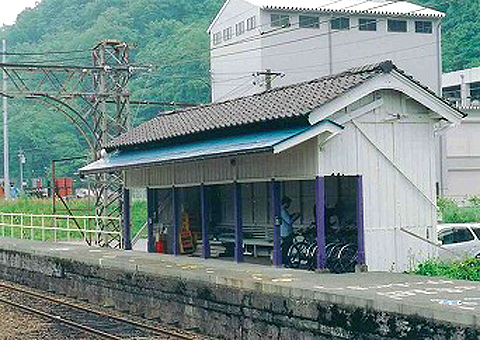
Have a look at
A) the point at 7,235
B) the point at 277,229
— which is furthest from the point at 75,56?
the point at 277,229

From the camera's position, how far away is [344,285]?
1208 centimetres

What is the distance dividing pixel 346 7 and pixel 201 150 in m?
35.6

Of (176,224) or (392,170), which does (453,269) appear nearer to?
(392,170)

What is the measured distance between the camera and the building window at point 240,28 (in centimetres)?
4999

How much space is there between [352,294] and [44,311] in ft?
30.0

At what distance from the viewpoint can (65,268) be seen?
2048 centimetres

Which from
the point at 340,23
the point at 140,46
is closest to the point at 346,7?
the point at 340,23

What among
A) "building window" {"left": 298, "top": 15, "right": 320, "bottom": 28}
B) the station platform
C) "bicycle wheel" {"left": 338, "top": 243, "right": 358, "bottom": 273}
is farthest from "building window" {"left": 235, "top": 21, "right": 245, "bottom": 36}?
"bicycle wheel" {"left": 338, "top": 243, "right": 358, "bottom": 273}

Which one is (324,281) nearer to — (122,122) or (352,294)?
(352,294)

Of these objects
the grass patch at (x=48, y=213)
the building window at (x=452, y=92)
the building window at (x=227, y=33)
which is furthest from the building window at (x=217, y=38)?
the building window at (x=452, y=92)

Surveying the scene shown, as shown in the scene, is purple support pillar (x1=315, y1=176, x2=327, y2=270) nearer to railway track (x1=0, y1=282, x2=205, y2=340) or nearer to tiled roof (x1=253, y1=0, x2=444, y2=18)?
railway track (x1=0, y1=282, x2=205, y2=340)

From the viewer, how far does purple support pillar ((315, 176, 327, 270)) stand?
14.0 meters

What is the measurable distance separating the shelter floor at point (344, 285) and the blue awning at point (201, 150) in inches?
85.5

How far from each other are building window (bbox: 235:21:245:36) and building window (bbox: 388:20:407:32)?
9.04m
